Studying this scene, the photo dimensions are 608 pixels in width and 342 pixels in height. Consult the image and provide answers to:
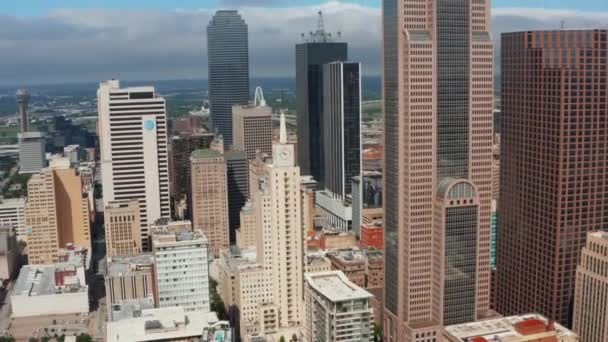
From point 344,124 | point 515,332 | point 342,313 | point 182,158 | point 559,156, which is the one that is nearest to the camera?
point 342,313

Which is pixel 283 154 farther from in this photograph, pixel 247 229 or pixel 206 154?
pixel 206 154

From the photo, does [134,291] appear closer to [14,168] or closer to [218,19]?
[14,168]

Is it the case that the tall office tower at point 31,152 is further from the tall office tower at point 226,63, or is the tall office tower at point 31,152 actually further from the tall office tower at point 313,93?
the tall office tower at point 313,93

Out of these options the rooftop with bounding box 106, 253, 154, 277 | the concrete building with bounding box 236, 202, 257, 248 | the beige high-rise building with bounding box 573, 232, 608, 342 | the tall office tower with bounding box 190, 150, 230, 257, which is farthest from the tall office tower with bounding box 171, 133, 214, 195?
the beige high-rise building with bounding box 573, 232, 608, 342

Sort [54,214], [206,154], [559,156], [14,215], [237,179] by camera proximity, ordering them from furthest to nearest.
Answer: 1. [237,179]
2. [14,215]
3. [206,154]
4. [54,214]
5. [559,156]

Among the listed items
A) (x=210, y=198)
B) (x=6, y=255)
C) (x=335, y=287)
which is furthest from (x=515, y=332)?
(x=6, y=255)

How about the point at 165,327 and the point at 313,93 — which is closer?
the point at 165,327

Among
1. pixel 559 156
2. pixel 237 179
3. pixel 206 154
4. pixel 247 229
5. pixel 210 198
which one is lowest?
pixel 247 229

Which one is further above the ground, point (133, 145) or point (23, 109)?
point (23, 109)

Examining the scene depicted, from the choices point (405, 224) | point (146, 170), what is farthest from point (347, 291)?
point (146, 170)
